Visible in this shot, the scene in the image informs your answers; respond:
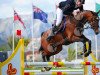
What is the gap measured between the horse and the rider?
0.09 metres

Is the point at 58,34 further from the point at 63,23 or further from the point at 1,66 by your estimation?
the point at 1,66

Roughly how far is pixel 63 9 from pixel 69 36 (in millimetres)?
512

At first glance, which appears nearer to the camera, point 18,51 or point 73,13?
point 18,51

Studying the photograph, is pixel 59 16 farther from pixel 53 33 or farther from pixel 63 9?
pixel 53 33

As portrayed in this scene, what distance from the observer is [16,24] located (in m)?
10.2

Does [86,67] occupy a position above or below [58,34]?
below

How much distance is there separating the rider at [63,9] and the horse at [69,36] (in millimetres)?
86

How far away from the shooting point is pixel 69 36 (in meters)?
6.19

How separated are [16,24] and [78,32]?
172 inches

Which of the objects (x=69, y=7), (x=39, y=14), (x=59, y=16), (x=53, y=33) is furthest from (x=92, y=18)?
(x=39, y=14)

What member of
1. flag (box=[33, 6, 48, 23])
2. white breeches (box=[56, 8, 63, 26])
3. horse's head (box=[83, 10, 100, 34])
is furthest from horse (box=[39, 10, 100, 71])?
flag (box=[33, 6, 48, 23])

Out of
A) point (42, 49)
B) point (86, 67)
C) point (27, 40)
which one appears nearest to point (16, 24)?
point (27, 40)

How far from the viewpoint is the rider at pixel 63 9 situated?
605cm

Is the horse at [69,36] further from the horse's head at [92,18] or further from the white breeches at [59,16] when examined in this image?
the white breeches at [59,16]
